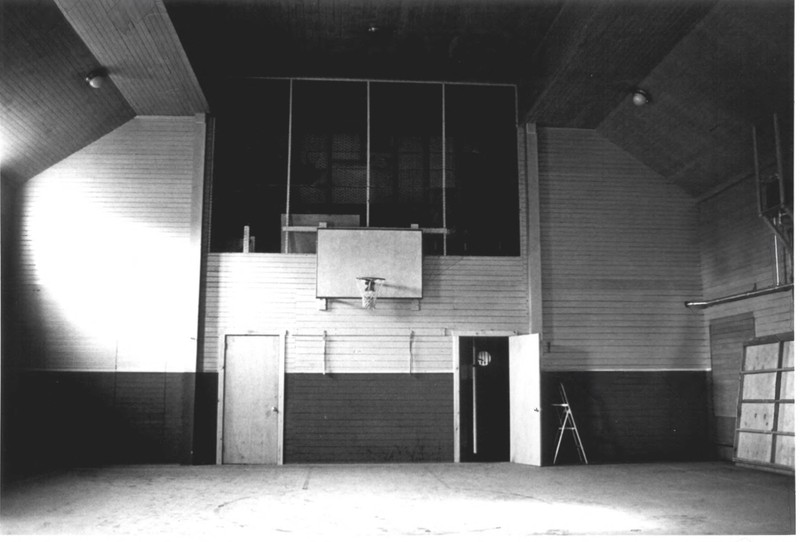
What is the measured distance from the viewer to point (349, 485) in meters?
8.78

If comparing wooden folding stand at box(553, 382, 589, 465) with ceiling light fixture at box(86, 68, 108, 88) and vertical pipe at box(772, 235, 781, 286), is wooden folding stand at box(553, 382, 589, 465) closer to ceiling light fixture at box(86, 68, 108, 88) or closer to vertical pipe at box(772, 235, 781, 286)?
vertical pipe at box(772, 235, 781, 286)

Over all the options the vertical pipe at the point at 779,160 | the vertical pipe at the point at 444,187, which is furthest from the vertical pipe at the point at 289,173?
the vertical pipe at the point at 779,160

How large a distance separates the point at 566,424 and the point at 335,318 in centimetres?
389

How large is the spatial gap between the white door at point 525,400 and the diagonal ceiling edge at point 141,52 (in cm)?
606

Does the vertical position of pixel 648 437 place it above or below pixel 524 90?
below

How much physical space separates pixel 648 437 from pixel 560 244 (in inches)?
129

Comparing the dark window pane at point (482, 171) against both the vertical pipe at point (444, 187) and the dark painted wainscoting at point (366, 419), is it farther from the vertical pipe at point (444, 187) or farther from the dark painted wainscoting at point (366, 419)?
the dark painted wainscoting at point (366, 419)

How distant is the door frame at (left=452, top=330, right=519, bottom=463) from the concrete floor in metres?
0.68

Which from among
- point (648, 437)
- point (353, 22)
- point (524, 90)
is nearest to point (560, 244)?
point (524, 90)

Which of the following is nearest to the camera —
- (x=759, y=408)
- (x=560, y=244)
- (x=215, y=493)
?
(x=215, y=493)

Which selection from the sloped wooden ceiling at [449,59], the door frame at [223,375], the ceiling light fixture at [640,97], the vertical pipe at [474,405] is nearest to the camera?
the sloped wooden ceiling at [449,59]

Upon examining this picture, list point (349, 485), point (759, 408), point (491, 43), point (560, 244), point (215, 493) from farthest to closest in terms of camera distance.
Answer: point (560, 244) → point (491, 43) → point (759, 408) → point (349, 485) → point (215, 493)

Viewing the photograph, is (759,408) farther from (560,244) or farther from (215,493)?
(215,493)

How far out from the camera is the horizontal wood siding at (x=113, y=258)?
1092cm
